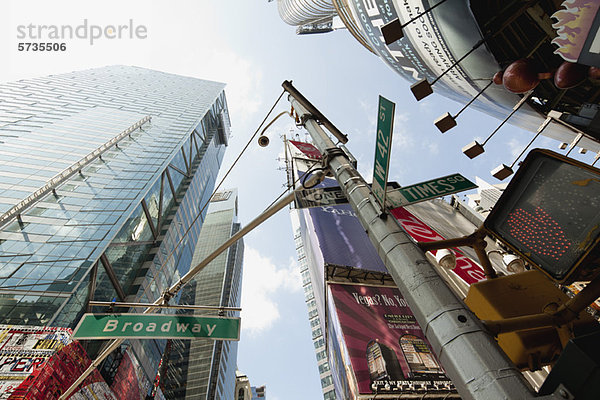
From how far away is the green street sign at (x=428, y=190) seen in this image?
2824 mm

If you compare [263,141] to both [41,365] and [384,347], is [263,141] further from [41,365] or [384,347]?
[41,365]

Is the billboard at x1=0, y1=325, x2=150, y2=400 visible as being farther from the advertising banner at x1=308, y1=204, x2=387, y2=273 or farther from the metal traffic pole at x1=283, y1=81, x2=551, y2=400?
the metal traffic pole at x1=283, y1=81, x2=551, y2=400

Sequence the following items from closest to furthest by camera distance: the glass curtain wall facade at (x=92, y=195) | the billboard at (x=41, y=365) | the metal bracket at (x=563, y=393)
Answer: the metal bracket at (x=563, y=393)
the billboard at (x=41, y=365)
the glass curtain wall facade at (x=92, y=195)

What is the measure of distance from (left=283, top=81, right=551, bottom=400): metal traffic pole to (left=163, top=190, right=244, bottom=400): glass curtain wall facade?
4361 centimetres

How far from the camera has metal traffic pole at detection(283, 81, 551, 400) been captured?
130cm

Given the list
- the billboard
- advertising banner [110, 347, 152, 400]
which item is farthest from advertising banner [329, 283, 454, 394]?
advertising banner [110, 347, 152, 400]

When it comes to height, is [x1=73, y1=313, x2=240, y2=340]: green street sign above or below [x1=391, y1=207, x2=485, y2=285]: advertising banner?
below

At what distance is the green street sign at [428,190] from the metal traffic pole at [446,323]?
0.90ft

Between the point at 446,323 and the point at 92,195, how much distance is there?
3590 cm

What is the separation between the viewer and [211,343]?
70.0 metres

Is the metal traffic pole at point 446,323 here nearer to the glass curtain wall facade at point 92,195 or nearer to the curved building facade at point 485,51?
the glass curtain wall facade at point 92,195

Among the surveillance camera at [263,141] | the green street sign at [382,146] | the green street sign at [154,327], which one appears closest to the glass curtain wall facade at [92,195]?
the green street sign at [154,327]

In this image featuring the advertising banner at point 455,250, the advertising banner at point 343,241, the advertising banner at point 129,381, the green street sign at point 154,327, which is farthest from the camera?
the advertising banner at point 129,381

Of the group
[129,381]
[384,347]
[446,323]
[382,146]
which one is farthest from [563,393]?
[129,381]
